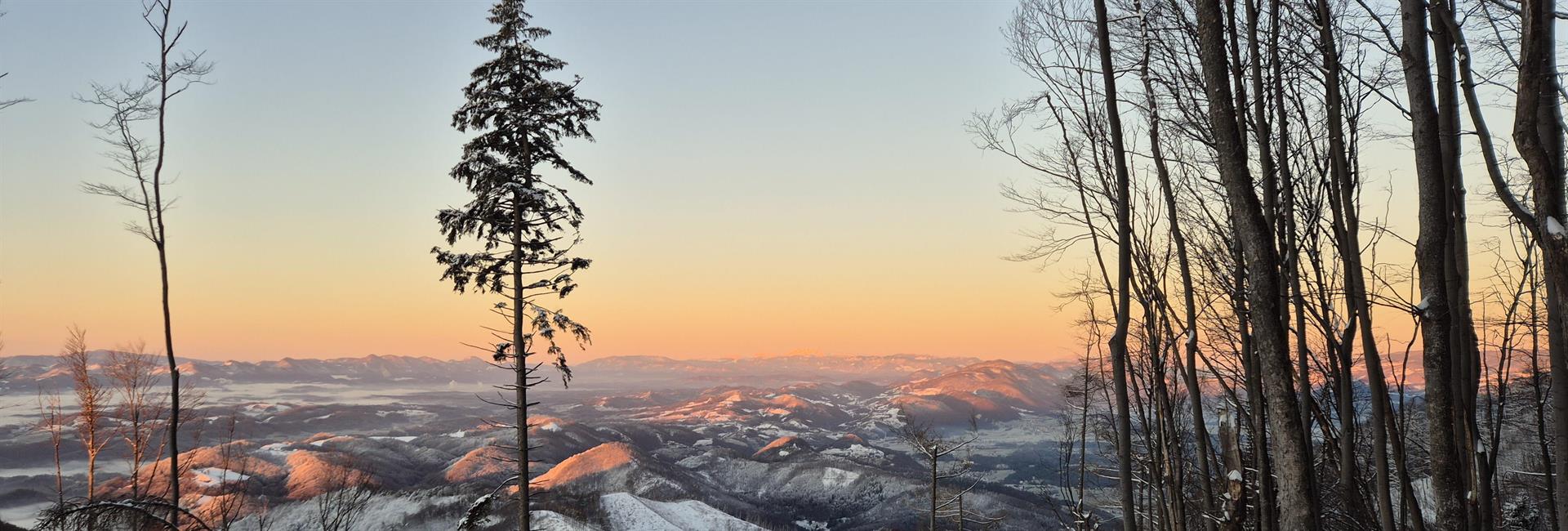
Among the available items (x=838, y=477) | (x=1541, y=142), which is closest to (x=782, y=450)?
(x=838, y=477)

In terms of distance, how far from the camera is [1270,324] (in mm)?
4379

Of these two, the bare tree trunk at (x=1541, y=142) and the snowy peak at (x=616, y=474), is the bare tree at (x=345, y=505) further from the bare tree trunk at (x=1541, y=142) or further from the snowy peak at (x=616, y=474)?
the snowy peak at (x=616, y=474)

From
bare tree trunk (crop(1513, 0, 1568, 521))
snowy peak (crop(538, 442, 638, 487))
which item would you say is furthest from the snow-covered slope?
bare tree trunk (crop(1513, 0, 1568, 521))

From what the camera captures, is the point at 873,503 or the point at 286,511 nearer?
the point at 286,511

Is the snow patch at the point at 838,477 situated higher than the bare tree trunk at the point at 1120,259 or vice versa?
the bare tree trunk at the point at 1120,259

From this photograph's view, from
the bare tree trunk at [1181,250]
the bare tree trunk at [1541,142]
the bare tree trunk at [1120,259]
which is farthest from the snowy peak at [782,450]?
the bare tree trunk at [1541,142]

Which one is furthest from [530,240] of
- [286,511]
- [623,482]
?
[623,482]

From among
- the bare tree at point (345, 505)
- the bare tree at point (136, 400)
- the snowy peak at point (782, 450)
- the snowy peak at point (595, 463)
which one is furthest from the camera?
the snowy peak at point (782, 450)

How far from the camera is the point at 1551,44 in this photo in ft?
13.7

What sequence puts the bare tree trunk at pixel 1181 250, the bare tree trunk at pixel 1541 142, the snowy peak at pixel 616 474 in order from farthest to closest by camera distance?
the snowy peak at pixel 616 474 → the bare tree trunk at pixel 1181 250 → the bare tree trunk at pixel 1541 142

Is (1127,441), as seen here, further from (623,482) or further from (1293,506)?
(623,482)

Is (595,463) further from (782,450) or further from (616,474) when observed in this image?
(782,450)

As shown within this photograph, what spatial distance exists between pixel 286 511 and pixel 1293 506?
470ft

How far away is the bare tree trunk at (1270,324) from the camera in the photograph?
4348 mm
